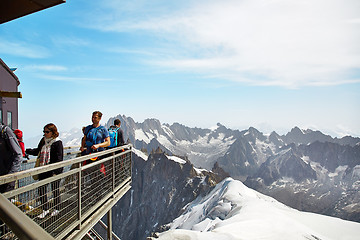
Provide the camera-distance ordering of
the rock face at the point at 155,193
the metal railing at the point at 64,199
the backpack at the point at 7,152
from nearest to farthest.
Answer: the metal railing at the point at 64,199, the backpack at the point at 7,152, the rock face at the point at 155,193

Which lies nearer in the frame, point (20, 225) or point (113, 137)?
point (20, 225)

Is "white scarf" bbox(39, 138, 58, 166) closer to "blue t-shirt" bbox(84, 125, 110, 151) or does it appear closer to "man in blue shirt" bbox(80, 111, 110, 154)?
"man in blue shirt" bbox(80, 111, 110, 154)

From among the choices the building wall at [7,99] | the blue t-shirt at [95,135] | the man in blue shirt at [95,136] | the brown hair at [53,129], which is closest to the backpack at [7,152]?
the brown hair at [53,129]

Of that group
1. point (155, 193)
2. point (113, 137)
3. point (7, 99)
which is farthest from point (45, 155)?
point (155, 193)

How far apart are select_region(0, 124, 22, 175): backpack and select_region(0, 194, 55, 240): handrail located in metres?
3.89

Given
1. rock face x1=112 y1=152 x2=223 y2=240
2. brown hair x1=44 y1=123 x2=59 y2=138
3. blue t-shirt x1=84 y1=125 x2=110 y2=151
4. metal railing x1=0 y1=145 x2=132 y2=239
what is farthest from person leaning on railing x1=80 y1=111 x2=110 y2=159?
rock face x1=112 y1=152 x2=223 y2=240

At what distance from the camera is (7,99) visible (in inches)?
725

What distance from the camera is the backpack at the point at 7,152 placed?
193 inches

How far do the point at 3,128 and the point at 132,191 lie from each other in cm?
15614

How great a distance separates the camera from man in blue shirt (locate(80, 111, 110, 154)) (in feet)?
25.1

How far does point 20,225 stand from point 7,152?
4.06 meters

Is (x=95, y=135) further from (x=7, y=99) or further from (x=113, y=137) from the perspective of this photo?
(x=7, y=99)

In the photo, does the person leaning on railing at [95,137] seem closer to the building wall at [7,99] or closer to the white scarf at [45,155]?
the white scarf at [45,155]

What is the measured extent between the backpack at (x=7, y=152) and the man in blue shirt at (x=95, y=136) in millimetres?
2498
